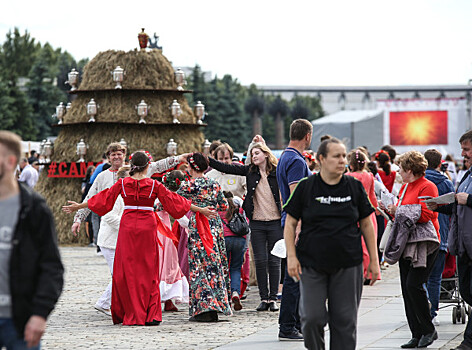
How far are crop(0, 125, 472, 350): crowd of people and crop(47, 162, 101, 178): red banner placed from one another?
9056 mm

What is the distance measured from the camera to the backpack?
437 inches

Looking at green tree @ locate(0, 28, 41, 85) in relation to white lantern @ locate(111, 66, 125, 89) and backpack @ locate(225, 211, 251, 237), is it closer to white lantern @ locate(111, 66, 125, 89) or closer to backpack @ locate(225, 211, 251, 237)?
white lantern @ locate(111, 66, 125, 89)

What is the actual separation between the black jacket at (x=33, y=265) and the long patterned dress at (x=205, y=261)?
561cm

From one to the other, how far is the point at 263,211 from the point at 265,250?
46 cm

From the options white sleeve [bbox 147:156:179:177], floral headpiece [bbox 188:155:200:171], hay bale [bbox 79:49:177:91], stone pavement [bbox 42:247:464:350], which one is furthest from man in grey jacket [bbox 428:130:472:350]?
hay bale [bbox 79:49:177:91]

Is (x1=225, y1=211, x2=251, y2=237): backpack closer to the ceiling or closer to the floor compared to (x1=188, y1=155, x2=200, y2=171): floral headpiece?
closer to the floor

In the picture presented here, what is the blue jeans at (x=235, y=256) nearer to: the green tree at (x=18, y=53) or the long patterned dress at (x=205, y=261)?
the long patterned dress at (x=205, y=261)

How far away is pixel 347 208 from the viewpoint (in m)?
6.17

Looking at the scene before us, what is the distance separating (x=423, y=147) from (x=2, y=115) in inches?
1274

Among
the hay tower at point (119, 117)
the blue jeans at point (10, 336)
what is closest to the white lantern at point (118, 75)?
the hay tower at point (119, 117)

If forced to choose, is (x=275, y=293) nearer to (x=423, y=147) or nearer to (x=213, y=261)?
(x=213, y=261)

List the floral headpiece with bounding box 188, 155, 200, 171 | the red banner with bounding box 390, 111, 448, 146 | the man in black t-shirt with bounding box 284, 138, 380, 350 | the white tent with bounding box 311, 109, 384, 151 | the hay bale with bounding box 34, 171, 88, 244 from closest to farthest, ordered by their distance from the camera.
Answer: the man in black t-shirt with bounding box 284, 138, 380, 350 → the floral headpiece with bounding box 188, 155, 200, 171 → the hay bale with bounding box 34, 171, 88, 244 → the white tent with bounding box 311, 109, 384, 151 → the red banner with bounding box 390, 111, 448, 146

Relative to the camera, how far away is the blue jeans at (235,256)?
36.5 feet

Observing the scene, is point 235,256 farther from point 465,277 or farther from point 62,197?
point 62,197
